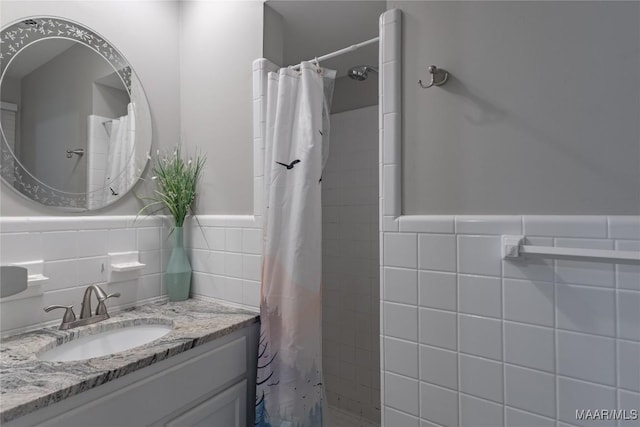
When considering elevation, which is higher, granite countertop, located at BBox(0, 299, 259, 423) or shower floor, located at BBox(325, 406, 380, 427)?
granite countertop, located at BBox(0, 299, 259, 423)

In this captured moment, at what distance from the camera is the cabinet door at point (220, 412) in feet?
3.65

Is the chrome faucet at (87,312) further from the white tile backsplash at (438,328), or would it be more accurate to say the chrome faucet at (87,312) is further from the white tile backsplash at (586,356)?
the white tile backsplash at (586,356)

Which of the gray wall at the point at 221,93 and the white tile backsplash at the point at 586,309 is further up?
the gray wall at the point at 221,93

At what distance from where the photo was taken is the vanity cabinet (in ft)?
2.79

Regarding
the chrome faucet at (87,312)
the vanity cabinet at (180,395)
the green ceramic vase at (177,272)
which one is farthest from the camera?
the green ceramic vase at (177,272)

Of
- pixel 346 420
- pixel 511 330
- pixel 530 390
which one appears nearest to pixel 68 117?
pixel 511 330

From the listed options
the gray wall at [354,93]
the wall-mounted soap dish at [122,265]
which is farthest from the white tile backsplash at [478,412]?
the gray wall at [354,93]

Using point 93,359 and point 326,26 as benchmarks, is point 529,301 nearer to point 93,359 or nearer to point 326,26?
point 93,359

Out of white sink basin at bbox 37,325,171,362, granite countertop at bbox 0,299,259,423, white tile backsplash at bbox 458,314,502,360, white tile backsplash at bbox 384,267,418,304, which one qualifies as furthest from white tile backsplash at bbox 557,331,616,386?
white sink basin at bbox 37,325,171,362

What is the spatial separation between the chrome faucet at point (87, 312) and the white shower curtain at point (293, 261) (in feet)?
2.12

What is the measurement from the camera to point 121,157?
4.83 feet

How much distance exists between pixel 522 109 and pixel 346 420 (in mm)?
2104

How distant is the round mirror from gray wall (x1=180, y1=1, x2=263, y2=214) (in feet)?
0.85

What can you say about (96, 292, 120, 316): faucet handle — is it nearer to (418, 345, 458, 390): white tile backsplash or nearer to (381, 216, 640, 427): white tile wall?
(381, 216, 640, 427): white tile wall
